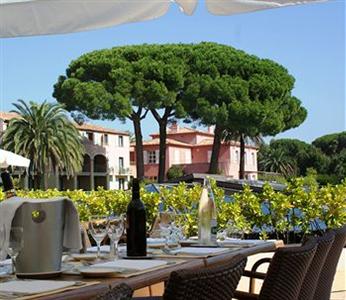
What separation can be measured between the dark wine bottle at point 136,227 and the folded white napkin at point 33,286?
1.74ft

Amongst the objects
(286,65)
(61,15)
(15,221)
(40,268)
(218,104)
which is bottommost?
(40,268)

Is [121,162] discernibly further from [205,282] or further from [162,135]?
[205,282]

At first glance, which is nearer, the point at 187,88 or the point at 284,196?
the point at 284,196

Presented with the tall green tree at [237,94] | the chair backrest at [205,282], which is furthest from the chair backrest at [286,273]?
the tall green tree at [237,94]

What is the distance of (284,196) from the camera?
14.2 ft

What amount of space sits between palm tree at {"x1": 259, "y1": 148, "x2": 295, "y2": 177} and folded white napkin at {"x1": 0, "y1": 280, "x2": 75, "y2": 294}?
5527 cm

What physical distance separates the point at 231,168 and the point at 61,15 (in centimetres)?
4655

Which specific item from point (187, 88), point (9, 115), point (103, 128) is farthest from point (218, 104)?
point (103, 128)

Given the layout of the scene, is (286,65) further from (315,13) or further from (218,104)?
(315,13)

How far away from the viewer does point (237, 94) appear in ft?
114

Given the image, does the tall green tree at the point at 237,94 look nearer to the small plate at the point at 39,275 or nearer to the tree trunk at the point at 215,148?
the tree trunk at the point at 215,148

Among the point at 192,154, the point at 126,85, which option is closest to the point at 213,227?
the point at 126,85

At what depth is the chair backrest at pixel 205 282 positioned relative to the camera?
3.90ft

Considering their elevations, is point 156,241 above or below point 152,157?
below
